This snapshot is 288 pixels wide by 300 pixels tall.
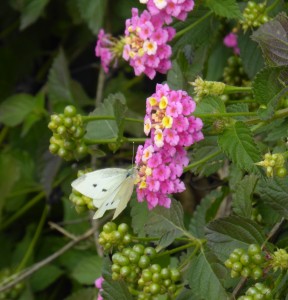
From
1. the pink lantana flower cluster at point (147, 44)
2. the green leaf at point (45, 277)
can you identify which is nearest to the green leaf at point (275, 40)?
the pink lantana flower cluster at point (147, 44)

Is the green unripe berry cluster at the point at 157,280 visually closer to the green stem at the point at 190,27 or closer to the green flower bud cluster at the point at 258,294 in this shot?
the green flower bud cluster at the point at 258,294

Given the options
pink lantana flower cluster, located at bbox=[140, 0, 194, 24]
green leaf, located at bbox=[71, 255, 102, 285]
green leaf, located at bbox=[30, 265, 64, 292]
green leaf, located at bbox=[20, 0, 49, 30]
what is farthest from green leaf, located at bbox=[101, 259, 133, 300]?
green leaf, located at bbox=[20, 0, 49, 30]

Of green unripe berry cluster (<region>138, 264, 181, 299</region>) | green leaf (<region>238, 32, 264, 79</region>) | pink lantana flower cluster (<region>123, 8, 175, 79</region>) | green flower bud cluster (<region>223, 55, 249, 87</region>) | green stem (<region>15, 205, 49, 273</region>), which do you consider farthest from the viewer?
green stem (<region>15, 205, 49, 273</region>)

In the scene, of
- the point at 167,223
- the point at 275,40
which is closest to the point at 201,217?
the point at 167,223

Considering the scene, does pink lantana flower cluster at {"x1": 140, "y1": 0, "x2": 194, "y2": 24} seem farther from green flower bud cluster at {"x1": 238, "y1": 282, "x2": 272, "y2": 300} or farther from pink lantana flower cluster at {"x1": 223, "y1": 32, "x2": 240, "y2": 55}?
green flower bud cluster at {"x1": 238, "y1": 282, "x2": 272, "y2": 300}

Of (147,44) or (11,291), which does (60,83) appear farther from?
(147,44)

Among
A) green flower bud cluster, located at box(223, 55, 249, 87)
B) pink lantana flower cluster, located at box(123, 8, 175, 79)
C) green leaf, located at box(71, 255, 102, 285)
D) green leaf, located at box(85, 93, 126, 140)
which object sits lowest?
green leaf, located at box(71, 255, 102, 285)
